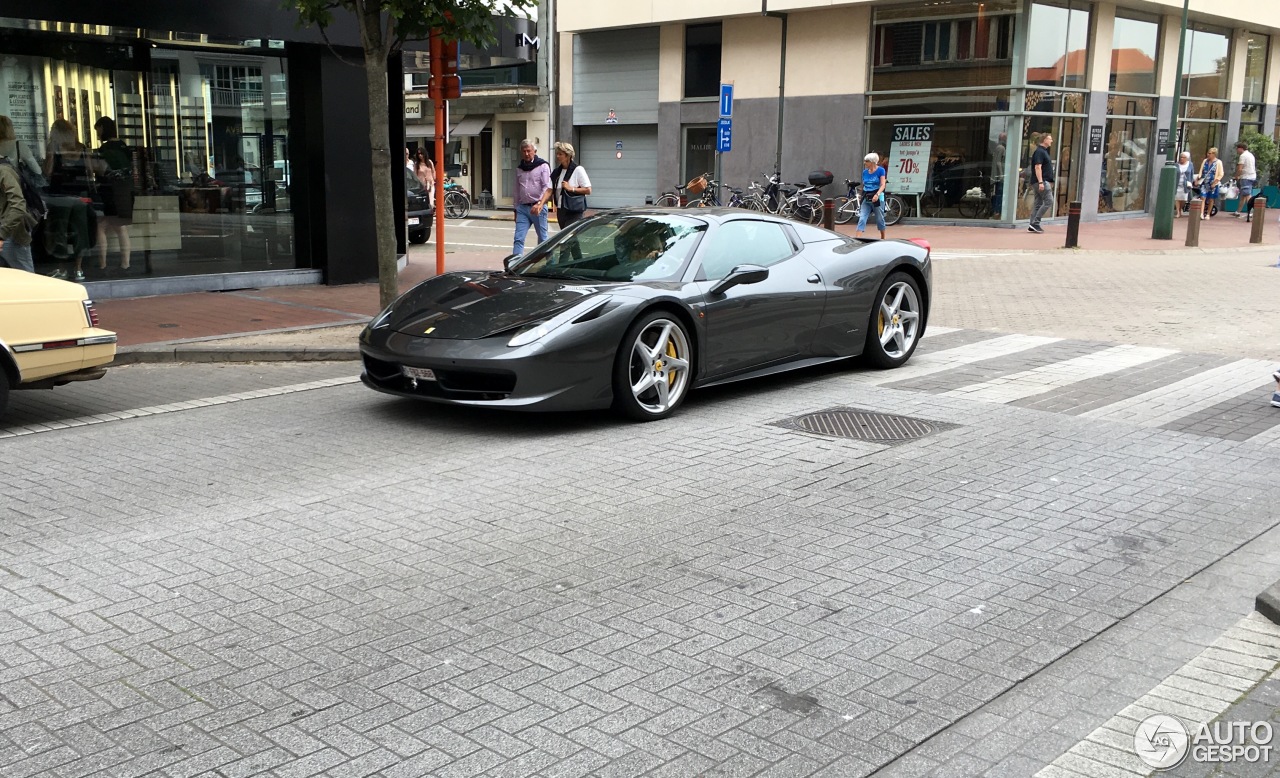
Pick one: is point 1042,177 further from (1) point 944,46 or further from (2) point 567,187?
(2) point 567,187

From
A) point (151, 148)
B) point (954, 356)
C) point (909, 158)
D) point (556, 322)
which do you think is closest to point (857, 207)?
point (909, 158)

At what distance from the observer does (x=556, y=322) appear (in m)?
7.16

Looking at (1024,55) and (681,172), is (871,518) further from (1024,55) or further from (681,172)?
(681,172)

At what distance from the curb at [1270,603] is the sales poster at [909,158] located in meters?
24.9

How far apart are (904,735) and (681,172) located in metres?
31.2

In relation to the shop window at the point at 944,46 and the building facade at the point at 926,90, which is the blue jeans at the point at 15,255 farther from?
the shop window at the point at 944,46

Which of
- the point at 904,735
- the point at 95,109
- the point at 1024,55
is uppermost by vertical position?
the point at 1024,55

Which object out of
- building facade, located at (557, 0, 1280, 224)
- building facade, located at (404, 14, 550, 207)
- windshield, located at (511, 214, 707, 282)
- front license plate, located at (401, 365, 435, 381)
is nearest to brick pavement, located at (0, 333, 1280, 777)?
front license plate, located at (401, 365, 435, 381)

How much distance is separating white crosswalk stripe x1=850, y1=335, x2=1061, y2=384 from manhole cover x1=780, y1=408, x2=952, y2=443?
4.20 feet

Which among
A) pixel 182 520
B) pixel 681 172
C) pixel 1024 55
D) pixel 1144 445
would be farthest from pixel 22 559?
pixel 681 172

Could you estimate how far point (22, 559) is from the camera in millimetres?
4926

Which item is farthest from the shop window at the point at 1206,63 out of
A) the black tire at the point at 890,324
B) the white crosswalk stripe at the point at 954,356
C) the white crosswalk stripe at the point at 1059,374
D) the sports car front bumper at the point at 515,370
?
the sports car front bumper at the point at 515,370

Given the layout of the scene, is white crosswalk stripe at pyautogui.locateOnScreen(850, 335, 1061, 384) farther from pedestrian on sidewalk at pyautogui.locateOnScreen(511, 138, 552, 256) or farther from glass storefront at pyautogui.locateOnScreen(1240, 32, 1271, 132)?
glass storefront at pyautogui.locateOnScreen(1240, 32, 1271, 132)
